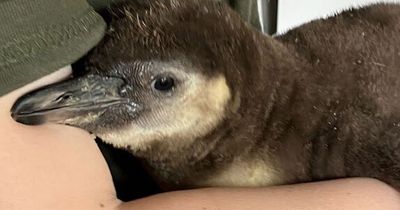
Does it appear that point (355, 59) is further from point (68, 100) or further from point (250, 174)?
point (68, 100)

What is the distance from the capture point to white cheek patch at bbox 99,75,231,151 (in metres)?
0.61

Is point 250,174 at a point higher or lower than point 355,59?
lower

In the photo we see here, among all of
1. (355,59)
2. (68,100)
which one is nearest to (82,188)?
(68,100)

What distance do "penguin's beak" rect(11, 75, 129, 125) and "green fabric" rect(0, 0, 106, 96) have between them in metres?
0.02

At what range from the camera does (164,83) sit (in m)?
0.61

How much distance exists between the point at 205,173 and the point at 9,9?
23 cm

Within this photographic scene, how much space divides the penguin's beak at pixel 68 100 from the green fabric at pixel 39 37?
2 cm

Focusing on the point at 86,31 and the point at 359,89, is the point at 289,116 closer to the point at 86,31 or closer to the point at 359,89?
the point at 359,89

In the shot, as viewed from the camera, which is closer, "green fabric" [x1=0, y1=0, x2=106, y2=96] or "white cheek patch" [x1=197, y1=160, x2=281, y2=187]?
"green fabric" [x1=0, y1=0, x2=106, y2=96]

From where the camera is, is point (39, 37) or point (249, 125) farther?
point (249, 125)

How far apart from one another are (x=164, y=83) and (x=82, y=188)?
11 centimetres

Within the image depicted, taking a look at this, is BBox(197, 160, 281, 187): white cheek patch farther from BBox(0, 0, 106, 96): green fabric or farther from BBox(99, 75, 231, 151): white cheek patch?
BBox(0, 0, 106, 96): green fabric

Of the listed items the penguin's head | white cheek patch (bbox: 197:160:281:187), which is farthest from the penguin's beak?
white cheek patch (bbox: 197:160:281:187)

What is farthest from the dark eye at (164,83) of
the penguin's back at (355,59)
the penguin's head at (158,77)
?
the penguin's back at (355,59)
